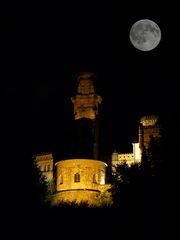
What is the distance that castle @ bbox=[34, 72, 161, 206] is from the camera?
2869 inches

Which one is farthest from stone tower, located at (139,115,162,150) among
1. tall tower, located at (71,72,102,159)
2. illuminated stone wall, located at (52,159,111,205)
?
illuminated stone wall, located at (52,159,111,205)

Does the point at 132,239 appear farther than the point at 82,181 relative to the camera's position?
No

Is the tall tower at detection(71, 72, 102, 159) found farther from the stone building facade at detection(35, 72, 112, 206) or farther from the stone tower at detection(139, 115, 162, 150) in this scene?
the stone tower at detection(139, 115, 162, 150)

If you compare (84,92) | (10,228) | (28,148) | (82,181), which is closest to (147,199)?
(10,228)

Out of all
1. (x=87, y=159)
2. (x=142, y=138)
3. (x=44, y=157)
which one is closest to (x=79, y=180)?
(x=87, y=159)

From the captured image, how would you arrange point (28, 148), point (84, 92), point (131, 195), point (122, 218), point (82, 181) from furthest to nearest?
point (84, 92) → point (82, 181) → point (28, 148) → point (131, 195) → point (122, 218)

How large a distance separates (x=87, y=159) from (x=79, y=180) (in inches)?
104

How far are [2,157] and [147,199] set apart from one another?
16009mm

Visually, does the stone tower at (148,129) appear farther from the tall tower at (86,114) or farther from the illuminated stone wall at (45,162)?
the illuminated stone wall at (45,162)

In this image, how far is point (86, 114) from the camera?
80.9m

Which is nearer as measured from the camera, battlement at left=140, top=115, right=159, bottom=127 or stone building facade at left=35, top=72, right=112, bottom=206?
stone building facade at left=35, top=72, right=112, bottom=206

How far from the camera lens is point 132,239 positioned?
35.8 m

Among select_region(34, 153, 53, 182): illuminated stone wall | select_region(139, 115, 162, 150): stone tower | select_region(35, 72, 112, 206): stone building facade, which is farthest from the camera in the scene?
select_region(34, 153, 53, 182): illuminated stone wall

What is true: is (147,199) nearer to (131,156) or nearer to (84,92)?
(84,92)
